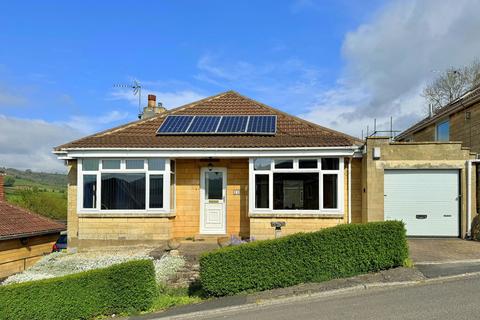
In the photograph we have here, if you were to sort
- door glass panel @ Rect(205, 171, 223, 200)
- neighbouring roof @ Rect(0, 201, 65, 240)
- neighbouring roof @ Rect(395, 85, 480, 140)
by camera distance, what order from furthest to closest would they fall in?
1. neighbouring roof @ Rect(395, 85, 480, 140)
2. neighbouring roof @ Rect(0, 201, 65, 240)
3. door glass panel @ Rect(205, 171, 223, 200)

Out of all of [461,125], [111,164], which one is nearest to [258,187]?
[111,164]

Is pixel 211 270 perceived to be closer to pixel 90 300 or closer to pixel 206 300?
pixel 206 300

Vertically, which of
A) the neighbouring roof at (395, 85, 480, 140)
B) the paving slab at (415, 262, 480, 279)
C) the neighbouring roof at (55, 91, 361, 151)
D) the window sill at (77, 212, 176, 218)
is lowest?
the paving slab at (415, 262, 480, 279)

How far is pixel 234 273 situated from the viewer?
7941mm

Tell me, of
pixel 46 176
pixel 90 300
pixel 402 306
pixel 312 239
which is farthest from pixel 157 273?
pixel 46 176

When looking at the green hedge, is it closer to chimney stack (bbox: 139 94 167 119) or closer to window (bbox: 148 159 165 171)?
window (bbox: 148 159 165 171)

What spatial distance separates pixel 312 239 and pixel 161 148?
6.42m

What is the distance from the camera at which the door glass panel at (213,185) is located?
45.3 ft

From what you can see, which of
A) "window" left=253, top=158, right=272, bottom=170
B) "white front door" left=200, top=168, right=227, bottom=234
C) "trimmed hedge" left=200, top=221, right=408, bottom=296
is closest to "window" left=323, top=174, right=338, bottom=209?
"window" left=253, top=158, right=272, bottom=170

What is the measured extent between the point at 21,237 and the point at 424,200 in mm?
14503

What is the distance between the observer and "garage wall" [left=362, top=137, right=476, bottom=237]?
12836 mm

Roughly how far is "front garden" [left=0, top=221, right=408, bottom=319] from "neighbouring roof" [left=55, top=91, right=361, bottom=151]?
16.1 feet

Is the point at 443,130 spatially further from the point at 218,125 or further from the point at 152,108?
the point at 152,108

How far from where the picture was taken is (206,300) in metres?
7.95
